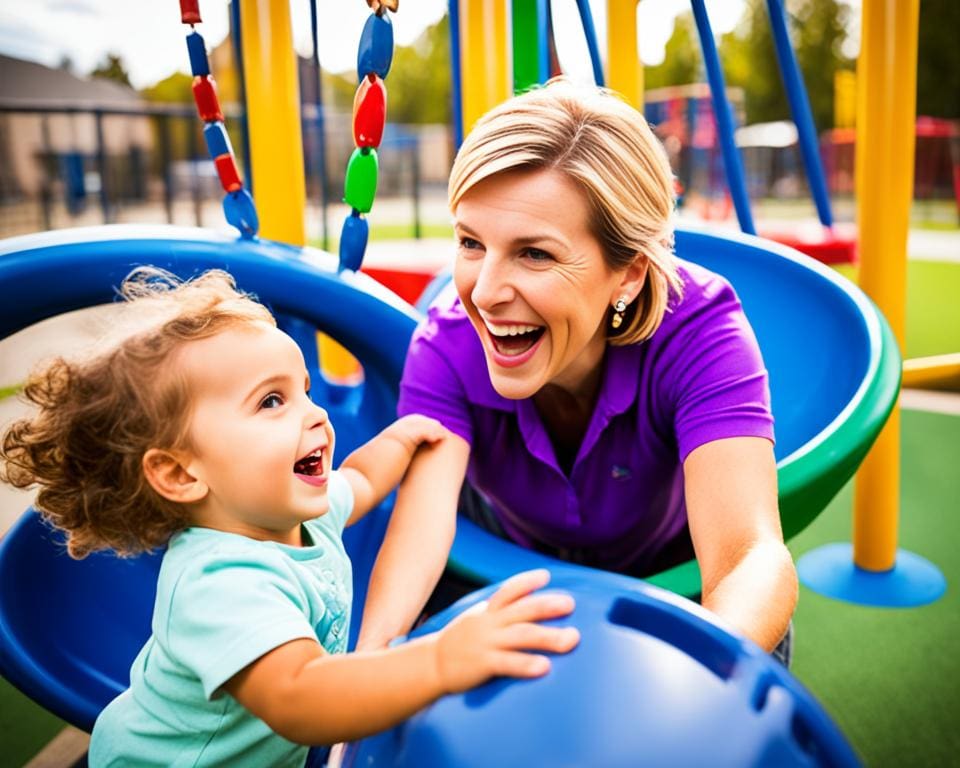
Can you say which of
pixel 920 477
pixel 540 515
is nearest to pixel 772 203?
pixel 920 477

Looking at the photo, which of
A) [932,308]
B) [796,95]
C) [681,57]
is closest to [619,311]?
[796,95]

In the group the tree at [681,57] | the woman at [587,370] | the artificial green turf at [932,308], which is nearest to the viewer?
the woman at [587,370]

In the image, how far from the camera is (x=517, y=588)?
2.84 feet

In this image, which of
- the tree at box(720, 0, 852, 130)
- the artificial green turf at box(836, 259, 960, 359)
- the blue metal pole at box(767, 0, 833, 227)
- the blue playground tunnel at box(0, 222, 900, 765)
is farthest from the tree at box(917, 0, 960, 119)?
the blue playground tunnel at box(0, 222, 900, 765)

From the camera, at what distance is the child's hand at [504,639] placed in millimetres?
811

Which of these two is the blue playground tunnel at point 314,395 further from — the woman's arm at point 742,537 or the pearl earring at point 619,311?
the pearl earring at point 619,311

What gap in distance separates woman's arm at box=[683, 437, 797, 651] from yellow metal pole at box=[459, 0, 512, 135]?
1432 mm

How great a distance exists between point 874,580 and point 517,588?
1.90 m

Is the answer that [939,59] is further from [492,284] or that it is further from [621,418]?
[492,284]

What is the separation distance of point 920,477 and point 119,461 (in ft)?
9.33

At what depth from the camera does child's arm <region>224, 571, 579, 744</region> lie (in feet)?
2.70

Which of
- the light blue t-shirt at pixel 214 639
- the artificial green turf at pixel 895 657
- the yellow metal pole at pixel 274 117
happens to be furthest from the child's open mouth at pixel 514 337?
the artificial green turf at pixel 895 657

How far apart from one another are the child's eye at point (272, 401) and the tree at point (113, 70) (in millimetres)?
32204

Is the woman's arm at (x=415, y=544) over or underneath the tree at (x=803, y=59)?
underneath
